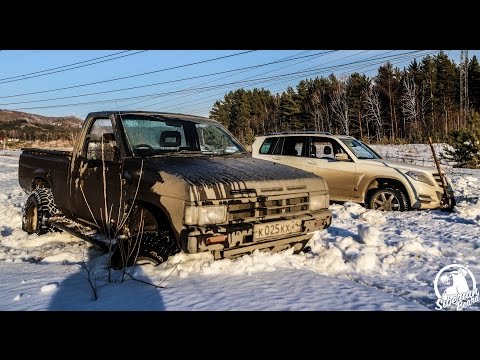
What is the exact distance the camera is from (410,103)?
45969mm

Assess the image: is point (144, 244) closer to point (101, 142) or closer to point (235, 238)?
point (235, 238)

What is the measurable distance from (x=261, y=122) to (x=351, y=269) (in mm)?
58335

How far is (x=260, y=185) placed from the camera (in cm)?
378

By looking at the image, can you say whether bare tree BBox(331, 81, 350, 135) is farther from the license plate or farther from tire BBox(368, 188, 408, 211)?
the license plate

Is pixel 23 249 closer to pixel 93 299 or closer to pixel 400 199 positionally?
pixel 93 299

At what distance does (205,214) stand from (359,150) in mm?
6253

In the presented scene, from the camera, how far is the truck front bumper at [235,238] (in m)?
3.34

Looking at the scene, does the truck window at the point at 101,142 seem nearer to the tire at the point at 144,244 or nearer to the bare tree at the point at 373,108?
the tire at the point at 144,244

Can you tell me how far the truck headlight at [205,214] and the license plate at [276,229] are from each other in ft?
1.18

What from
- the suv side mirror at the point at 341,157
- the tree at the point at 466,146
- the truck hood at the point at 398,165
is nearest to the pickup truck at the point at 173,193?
the suv side mirror at the point at 341,157

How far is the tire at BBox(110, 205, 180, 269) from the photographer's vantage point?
11.9 ft
